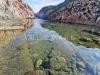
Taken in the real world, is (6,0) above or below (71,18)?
above

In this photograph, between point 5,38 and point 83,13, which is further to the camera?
point 83,13

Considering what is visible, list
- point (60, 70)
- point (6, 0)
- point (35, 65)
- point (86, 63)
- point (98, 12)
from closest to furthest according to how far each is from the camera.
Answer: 1. point (60, 70)
2. point (35, 65)
3. point (86, 63)
4. point (98, 12)
5. point (6, 0)

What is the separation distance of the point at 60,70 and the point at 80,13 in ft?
355

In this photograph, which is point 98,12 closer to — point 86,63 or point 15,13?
point 15,13

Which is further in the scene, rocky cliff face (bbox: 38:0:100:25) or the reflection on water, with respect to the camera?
rocky cliff face (bbox: 38:0:100:25)

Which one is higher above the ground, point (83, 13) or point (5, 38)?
point (83, 13)

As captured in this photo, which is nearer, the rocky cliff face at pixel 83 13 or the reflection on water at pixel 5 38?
the reflection on water at pixel 5 38

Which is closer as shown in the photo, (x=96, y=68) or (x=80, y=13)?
(x=96, y=68)

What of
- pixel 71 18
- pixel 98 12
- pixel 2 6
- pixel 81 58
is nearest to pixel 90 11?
pixel 98 12

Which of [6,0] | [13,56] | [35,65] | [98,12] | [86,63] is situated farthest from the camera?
[6,0]

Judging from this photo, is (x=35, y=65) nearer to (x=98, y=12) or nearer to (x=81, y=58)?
(x=81, y=58)

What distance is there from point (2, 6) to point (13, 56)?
4237 inches

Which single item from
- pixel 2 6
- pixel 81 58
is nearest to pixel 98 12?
pixel 2 6

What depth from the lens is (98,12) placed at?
115000mm
